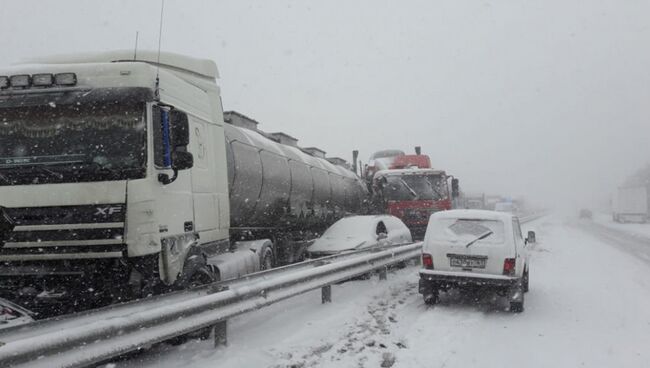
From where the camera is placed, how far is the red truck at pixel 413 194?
1848cm

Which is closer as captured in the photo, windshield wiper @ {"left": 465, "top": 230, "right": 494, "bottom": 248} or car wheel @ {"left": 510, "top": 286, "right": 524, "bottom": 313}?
car wheel @ {"left": 510, "top": 286, "right": 524, "bottom": 313}

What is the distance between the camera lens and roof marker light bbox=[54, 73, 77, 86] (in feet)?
18.5

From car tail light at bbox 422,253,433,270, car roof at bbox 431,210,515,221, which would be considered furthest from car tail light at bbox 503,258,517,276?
car tail light at bbox 422,253,433,270

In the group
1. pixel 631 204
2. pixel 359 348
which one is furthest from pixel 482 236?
pixel 631 204

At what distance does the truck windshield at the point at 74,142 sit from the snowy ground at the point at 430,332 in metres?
1.98

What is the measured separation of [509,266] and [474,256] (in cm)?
56

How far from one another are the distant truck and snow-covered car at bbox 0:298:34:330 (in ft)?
189

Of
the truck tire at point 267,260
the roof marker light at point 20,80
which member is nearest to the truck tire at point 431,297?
the truck tire at point 267,260

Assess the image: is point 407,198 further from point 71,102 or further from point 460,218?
point 71,102

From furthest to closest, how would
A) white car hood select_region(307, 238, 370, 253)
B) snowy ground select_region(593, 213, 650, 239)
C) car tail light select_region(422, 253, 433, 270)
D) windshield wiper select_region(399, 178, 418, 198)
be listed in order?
snowy ground select_region(593, 213, 650, 239), windshield wiper select_region(399, 178, 418, 198), white car hood select_region(307, 238, 370, 253), car tail light select_region(422, 253, 433, 270)

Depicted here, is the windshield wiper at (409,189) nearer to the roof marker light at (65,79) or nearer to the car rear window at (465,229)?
the car rear window at (465,229)

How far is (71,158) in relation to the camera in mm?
5465

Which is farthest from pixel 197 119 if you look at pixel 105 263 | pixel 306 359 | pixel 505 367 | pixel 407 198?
pixel 407 198

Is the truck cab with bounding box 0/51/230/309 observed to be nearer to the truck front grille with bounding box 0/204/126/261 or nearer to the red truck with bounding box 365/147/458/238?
the truck front grille with bounding box 0/204/126/261
